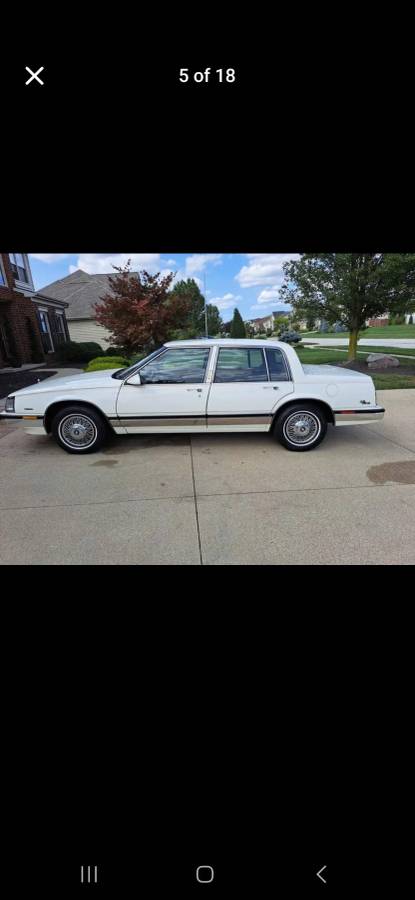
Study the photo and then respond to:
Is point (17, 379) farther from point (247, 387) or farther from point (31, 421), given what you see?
point (247, 387)

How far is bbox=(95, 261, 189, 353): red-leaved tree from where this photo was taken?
10.2 m

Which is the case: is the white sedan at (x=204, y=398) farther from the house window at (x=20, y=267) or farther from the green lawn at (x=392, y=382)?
the house window at (x=20, y=267)

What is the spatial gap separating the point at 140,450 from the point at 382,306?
8.45 m

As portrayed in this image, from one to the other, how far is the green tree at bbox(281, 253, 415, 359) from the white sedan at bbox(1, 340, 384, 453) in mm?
5740

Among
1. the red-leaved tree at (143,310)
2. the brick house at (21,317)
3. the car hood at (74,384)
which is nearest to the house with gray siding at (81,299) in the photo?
the brick house at (21,317)

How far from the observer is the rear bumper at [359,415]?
173 inches

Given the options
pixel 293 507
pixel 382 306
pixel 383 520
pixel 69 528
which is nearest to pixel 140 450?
pixel 69 528

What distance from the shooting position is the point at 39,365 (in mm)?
14688

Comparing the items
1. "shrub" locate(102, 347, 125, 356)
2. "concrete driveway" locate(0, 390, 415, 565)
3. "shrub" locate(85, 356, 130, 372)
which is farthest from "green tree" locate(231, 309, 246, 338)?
"concrete driveway" locate(0, 390, 415, 565)

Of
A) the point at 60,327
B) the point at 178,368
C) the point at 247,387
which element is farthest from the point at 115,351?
the point at 247,387

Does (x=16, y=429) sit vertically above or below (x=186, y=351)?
below

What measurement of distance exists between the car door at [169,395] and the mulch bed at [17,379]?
5.63 meters

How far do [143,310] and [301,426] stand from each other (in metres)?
7.25
